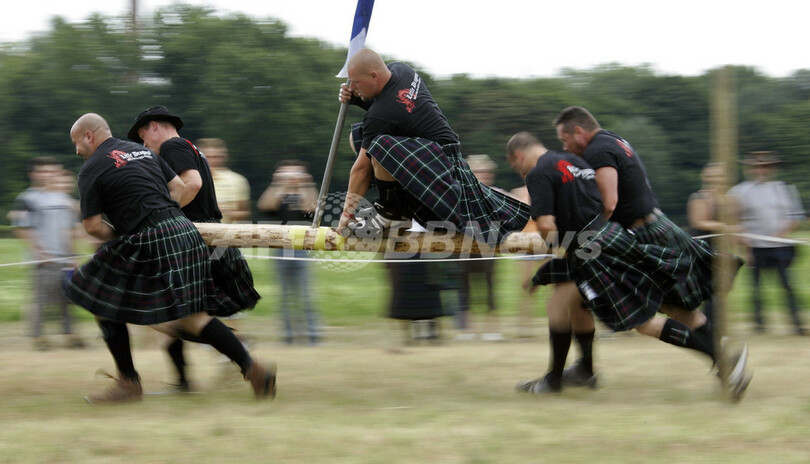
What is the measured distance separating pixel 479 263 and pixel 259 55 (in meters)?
21.9

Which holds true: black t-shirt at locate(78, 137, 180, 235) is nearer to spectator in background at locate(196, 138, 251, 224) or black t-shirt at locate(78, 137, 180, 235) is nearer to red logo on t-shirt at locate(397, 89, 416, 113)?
red logo on t-shirt at locate(397, 89, 416, 113)

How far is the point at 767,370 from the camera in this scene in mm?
5055

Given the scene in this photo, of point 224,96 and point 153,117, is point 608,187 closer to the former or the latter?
point 153,117

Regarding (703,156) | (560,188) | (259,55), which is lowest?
(703,156)

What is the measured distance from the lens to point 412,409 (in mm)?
4109

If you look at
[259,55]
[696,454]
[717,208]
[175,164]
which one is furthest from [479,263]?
[259,55]

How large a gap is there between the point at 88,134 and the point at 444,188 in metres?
1.61

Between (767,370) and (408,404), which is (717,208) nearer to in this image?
(767,370)

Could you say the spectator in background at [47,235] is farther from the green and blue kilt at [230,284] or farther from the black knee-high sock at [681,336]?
the black knee-high sock at [681,336]

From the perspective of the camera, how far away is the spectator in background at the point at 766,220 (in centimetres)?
638

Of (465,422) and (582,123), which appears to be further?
(582,123)

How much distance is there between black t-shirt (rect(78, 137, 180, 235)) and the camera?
406 centimetres

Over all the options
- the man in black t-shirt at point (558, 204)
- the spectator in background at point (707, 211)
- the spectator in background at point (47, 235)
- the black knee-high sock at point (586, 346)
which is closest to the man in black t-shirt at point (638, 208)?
the man in black t-shirt at point (558, 204)

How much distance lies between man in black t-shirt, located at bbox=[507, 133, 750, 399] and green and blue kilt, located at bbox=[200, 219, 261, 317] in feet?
4.95
